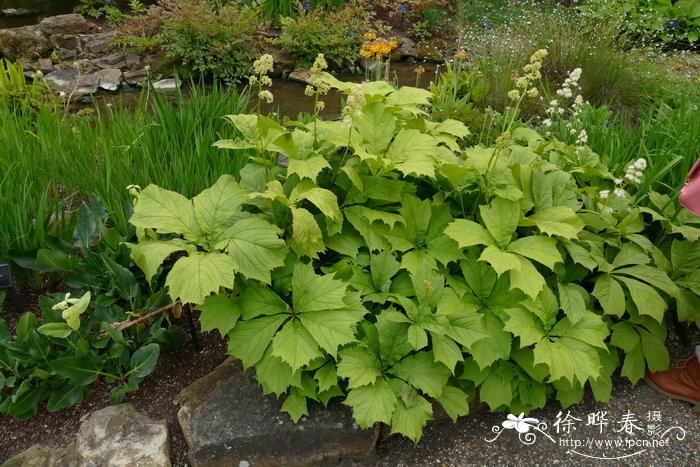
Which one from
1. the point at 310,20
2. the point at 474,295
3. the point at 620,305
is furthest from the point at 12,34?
the point at 620,305

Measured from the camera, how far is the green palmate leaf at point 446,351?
1.86 meters

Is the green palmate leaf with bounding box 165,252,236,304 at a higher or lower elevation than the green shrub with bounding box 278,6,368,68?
higher

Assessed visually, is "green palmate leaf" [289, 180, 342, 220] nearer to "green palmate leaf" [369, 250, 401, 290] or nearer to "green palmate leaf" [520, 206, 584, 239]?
"green palmate leaf" [369, 250, 401, 290]

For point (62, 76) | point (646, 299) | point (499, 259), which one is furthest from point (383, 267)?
point (62, 76)

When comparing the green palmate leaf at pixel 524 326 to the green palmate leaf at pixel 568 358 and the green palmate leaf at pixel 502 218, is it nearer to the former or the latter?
the green palmate leaf at pixel 568 358

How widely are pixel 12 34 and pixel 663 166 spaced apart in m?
6.31

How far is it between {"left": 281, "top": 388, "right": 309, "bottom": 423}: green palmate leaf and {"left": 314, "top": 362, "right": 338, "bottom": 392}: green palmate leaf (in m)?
0.09

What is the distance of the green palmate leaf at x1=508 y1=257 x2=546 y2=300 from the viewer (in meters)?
1.89

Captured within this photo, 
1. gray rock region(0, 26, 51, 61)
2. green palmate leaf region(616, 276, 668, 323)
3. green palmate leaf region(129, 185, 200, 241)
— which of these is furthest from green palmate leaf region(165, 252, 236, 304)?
gray rock region(0, 26, 51, 61)

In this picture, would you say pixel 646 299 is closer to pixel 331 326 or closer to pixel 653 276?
pixel 653 276

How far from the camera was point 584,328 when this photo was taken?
6.59 feet

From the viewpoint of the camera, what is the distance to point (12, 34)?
593 centimetres

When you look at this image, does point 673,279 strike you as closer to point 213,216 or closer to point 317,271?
point 317,271

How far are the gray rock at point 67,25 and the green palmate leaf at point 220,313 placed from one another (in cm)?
582
